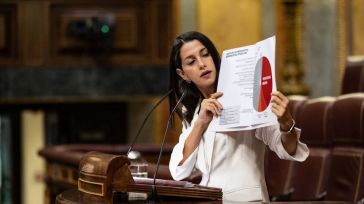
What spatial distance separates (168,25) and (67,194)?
513cm

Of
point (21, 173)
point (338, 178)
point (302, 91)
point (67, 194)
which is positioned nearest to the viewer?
point (67, 194)

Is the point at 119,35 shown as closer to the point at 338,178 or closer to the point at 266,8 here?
the point at 266,8

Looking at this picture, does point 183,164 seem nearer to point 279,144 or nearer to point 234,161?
point 234,161

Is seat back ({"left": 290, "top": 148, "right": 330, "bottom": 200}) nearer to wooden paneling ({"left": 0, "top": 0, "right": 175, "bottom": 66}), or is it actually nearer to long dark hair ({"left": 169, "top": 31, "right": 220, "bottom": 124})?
long dark hair ({"left": 169, "top": 31, "right": 220, "bottom": 124})

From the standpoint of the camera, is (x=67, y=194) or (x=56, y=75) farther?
(x=56, y=75)

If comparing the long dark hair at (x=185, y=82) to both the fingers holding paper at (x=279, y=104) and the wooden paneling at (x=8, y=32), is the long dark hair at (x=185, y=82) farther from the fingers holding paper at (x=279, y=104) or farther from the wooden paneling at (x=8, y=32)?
the wooden paneling at (x=8, y=32)

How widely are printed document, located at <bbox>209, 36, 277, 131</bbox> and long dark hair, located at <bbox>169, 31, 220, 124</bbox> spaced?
6.3 inches

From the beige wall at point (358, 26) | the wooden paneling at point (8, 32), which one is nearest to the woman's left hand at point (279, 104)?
the beige wall at point (358, 26)

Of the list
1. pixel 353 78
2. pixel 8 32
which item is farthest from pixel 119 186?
pixel 8 32

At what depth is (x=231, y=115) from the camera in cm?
214

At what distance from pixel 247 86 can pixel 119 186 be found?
1.40 feet

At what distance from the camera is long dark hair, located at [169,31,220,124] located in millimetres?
2328

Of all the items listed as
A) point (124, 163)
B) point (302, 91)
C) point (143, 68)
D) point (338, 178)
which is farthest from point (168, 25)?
point (124, 163)

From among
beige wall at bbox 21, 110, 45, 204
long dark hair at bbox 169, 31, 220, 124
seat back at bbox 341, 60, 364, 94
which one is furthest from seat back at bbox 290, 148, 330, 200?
beige wall at bbox 21, 110, 45, 204
